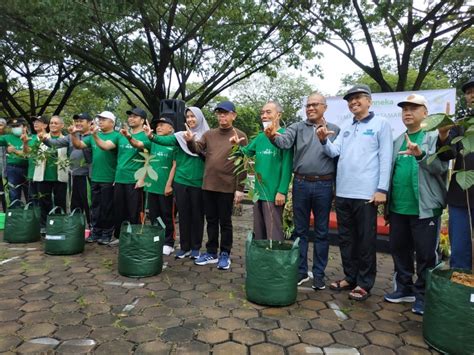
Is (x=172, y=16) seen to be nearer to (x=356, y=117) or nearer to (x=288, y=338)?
(x=356, y=117)

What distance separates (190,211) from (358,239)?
202cm

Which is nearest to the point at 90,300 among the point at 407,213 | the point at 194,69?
the point at 407,213

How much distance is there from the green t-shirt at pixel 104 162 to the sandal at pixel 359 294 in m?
3.49

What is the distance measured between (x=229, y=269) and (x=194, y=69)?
10114 mm

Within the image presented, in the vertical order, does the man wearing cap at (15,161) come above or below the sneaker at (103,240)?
above

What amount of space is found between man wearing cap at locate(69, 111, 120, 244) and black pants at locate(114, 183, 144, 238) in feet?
0.66

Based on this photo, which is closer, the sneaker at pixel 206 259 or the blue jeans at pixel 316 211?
the blue jeans at pixel 316 211

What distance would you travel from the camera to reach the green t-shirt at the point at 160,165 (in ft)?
16.0

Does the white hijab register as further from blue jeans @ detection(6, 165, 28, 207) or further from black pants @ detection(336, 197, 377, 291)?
blue jeans @ detection(6, 165, 28, 207)

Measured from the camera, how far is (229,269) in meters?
4.41

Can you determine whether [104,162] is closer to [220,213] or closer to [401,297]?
[220,213]

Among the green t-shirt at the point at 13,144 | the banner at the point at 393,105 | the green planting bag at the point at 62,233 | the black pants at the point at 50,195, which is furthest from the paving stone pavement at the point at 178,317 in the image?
the banner at the point at 393,105

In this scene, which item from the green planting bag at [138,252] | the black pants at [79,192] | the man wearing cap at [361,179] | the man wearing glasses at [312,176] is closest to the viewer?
the man wearing cap at [361,179]

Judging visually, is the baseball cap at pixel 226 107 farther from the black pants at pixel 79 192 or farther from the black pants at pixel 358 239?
the black pants at pixel 79 192
